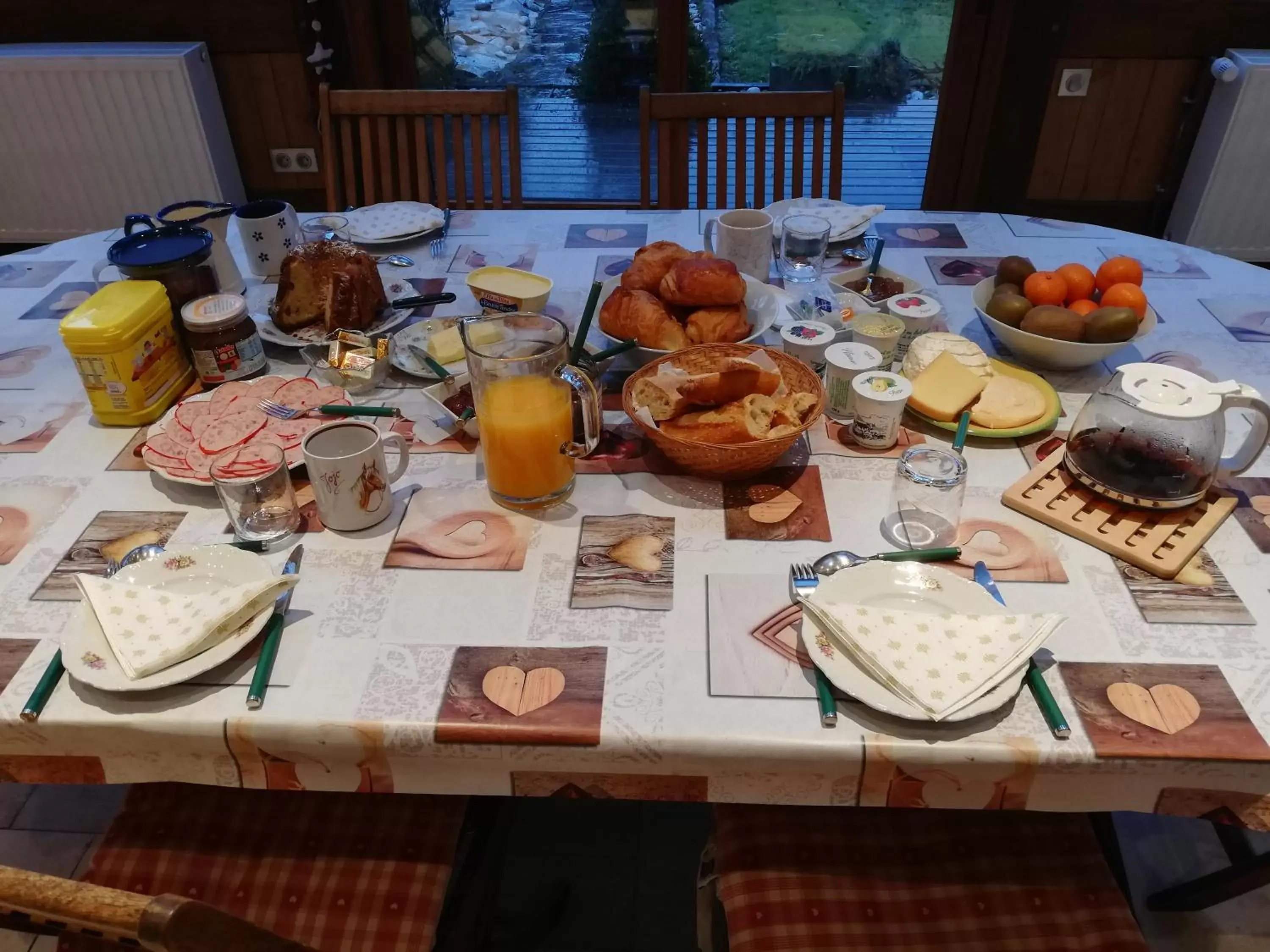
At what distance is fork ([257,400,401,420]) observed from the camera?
1.13m

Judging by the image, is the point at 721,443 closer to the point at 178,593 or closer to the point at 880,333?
the point at 880,333

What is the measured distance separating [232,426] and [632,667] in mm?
635

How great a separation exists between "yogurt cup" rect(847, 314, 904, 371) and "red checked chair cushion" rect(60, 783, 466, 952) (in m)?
0.79

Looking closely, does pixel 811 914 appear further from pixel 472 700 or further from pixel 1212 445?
pixel 1212 445

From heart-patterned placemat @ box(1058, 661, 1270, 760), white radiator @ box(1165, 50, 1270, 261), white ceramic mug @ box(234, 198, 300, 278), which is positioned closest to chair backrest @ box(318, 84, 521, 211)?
white ceramic mug @ box(234, 198, 300, 278)

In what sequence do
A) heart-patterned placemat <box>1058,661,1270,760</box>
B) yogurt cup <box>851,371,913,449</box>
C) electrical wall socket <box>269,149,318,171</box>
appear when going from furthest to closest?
electrical wall socket <box>269,149,318,171</box> < yogurt cup <box>851,371,913,449</box> < heart-patterned placemat <box>1058,661,1270,760</box>

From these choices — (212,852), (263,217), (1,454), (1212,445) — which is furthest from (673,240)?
(212,852)

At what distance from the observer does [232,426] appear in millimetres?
1137

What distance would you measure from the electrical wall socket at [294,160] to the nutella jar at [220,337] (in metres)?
1.99

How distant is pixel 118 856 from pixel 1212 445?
1.25m

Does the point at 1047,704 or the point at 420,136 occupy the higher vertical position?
the point at 420,136

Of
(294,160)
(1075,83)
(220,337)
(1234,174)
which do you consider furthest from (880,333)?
(294,160)

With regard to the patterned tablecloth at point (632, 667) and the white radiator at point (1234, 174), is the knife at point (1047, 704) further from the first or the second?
the white radiator at point (1234, 174)

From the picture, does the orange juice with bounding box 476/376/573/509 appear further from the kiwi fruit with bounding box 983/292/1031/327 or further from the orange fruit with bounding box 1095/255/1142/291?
the orange fruit with bounding box 1095/255/1142/291
